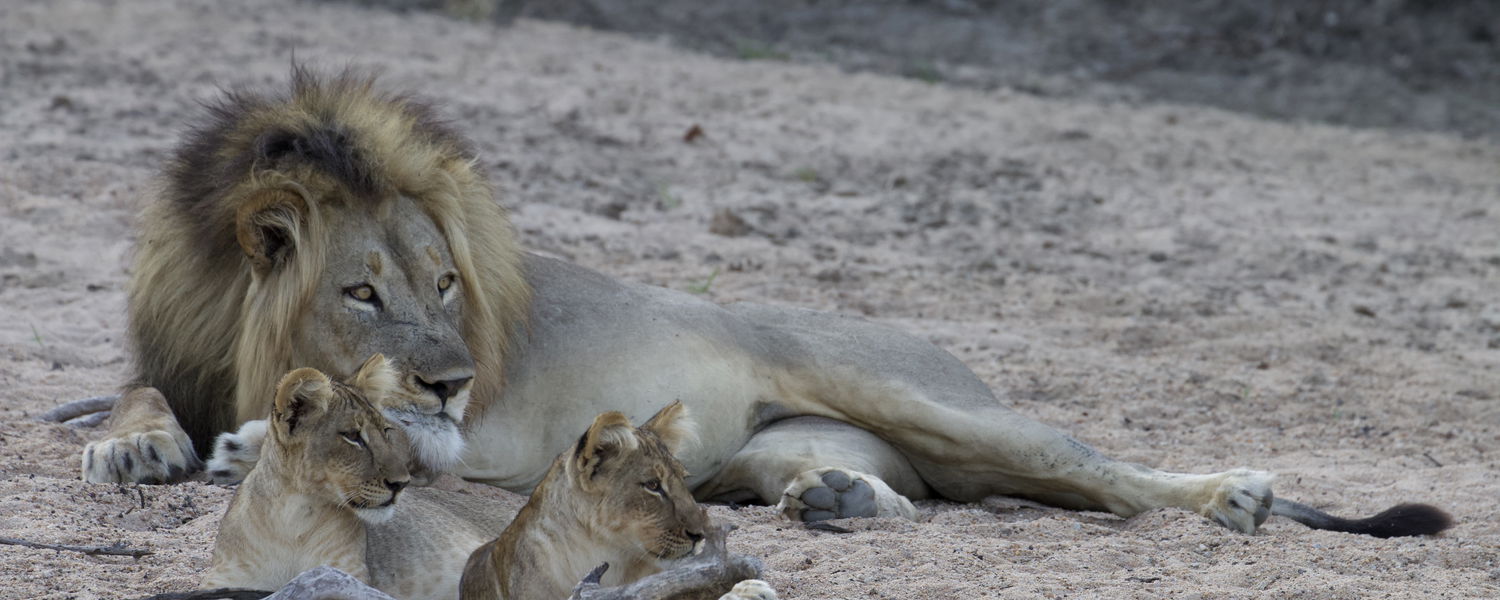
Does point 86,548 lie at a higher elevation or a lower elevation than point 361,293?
lower

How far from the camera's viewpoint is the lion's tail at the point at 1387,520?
4066mm

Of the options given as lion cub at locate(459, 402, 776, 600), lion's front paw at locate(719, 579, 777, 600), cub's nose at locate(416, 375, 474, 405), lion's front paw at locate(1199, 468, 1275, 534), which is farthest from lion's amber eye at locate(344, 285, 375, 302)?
lion's front paw at locate(1199, 468, 1275, 534)

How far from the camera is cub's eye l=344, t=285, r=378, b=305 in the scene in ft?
12.0

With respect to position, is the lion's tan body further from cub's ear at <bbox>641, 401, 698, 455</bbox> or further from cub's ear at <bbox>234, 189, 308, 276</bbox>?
cub's ear at <bbox>234, 189, 308, 276</bbox>

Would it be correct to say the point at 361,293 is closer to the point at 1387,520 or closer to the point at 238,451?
the point at 238,451

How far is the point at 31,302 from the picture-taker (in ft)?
18.4

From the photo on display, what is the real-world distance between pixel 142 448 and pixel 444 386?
805 mm

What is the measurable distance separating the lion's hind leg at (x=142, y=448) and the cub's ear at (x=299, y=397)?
1122 millimetres

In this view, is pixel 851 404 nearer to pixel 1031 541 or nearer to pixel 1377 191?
pixel 1031 541

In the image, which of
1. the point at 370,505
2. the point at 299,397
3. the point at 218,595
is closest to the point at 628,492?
the point at 370,505

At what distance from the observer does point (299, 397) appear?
281 cm

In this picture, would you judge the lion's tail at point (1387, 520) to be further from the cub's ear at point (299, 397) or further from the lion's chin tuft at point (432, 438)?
the cub's ear at point (299, 397)

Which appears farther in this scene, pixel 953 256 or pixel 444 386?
pixel 953 256

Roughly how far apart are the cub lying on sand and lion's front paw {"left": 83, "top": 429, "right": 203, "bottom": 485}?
0.94m
